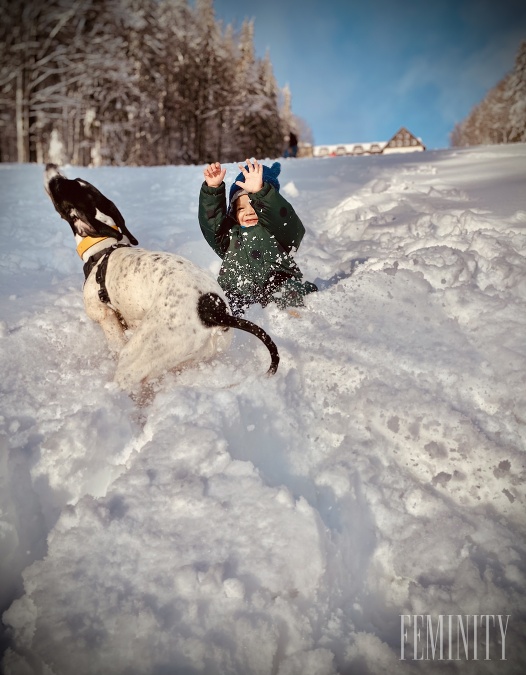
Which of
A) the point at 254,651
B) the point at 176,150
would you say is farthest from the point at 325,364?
the point at 176,150

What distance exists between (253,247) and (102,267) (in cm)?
113

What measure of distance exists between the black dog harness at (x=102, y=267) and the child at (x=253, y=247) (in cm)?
82

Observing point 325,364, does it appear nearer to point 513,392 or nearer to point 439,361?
point 439,361

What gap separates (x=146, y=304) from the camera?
6.85 feet

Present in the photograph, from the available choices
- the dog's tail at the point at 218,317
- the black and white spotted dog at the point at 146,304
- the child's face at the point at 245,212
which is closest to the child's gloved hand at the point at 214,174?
the child's face at the point at 245,212

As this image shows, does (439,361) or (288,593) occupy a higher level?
(439,361)

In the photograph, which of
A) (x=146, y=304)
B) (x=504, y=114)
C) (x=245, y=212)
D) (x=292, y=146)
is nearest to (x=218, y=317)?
(x=146, y=304)

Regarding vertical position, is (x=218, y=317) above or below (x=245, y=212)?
below

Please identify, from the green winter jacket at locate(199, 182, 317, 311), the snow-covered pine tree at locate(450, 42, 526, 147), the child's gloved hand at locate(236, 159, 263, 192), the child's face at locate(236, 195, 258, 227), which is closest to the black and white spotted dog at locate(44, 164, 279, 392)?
the green winter jacket at locate(199, 182, 317, 311)

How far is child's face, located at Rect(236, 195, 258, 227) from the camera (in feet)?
9.71

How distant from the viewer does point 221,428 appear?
1778 mm

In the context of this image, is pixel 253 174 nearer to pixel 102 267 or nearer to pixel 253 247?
pixel 253 247

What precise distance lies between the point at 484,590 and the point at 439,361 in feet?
3.77

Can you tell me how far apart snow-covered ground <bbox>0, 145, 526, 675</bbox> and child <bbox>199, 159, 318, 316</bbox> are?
0.55ft
